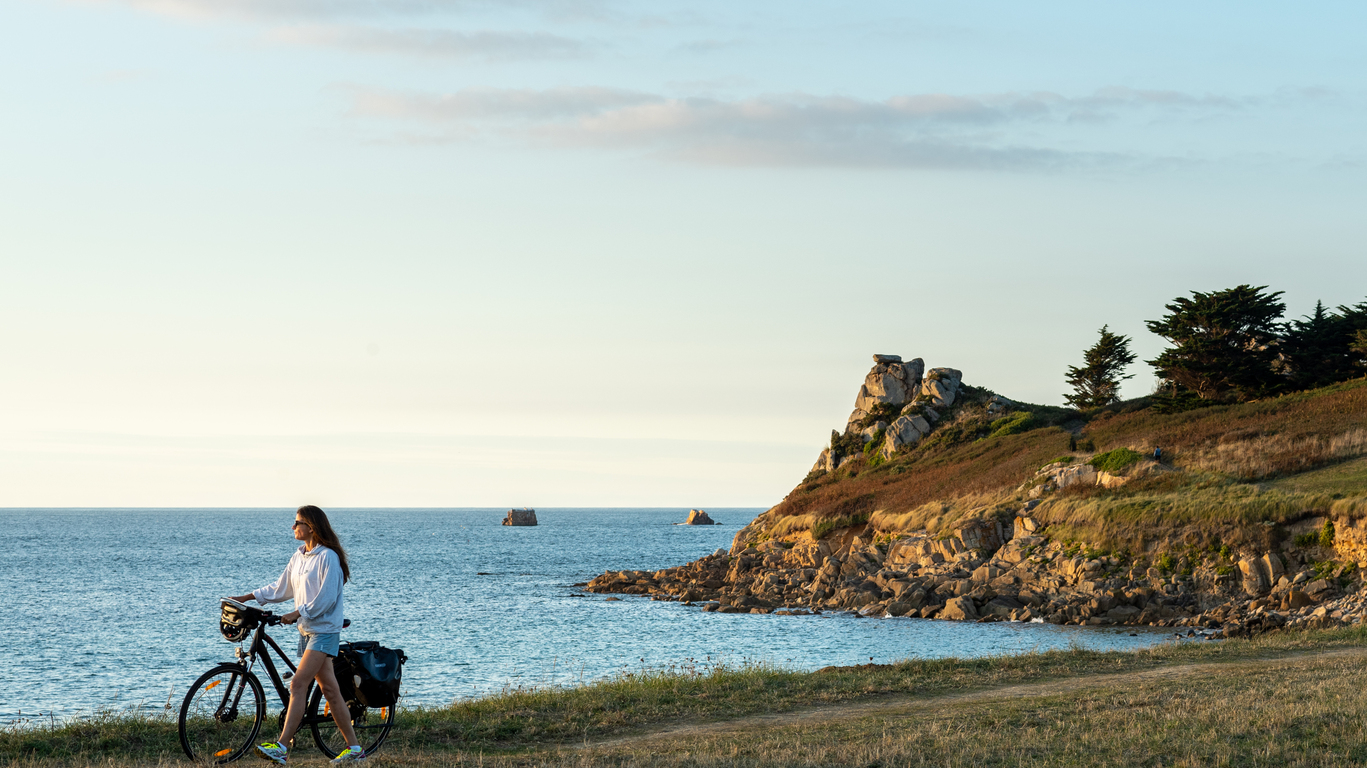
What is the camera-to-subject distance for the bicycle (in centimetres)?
1030

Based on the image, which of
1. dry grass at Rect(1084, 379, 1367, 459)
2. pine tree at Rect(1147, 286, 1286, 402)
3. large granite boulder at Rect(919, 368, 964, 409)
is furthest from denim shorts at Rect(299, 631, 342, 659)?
large granite boulder at Rect(919, 368, 964, 409)

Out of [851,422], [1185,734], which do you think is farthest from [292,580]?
[851,422]

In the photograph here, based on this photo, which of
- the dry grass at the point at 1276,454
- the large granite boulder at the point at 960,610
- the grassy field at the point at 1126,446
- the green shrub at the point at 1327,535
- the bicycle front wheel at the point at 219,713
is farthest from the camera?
the grassy field at the point at 1126,446

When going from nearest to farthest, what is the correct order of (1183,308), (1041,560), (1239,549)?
(1239,549)
(1041,560)
(1183,308)

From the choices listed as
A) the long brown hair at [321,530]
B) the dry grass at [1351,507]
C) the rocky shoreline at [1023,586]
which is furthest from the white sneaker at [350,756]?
the dry grass at [1351,507]

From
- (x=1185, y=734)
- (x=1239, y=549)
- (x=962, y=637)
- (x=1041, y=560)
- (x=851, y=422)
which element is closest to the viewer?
(x=1185, y=734)

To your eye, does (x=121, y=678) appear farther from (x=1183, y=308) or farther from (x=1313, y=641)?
(x=1183, y=308)

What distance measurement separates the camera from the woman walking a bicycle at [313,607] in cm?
1021

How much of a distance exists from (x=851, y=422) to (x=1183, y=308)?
26.2 metres

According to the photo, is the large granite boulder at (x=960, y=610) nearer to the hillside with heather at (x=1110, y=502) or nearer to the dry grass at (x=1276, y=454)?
the hillside with heather at (x=1110, y=502)

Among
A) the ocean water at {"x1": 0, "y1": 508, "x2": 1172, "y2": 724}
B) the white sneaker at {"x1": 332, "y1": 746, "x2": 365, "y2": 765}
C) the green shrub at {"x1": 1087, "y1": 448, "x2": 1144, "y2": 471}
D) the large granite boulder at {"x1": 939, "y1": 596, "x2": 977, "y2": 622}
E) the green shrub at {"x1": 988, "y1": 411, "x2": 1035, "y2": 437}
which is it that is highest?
the green shrub at {"x1": 988, "y1": 411, "x2": 1035, "y2": 437}

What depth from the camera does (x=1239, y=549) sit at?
39812mm

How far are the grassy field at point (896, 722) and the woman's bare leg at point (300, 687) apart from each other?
782 millimetres

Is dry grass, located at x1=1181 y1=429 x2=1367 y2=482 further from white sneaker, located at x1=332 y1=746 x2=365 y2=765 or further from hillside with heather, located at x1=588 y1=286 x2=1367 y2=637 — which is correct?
white sneaker, located at x1=332 y1=746 x2=365 y2=765
